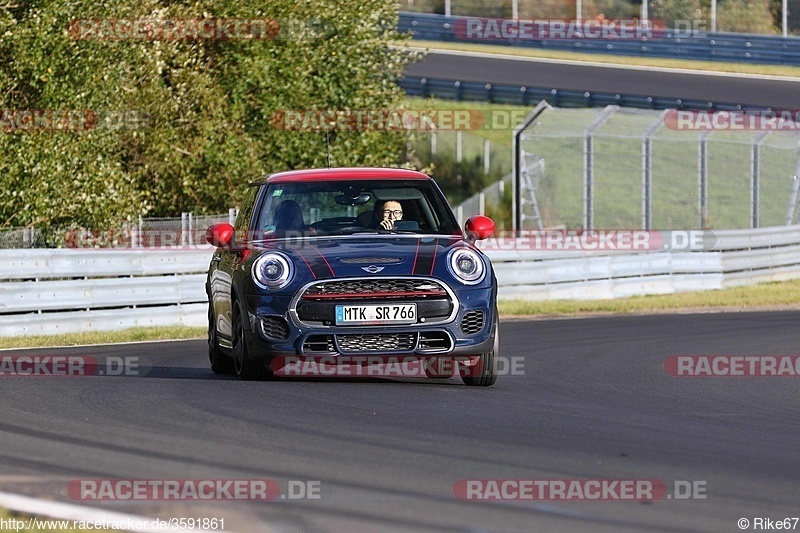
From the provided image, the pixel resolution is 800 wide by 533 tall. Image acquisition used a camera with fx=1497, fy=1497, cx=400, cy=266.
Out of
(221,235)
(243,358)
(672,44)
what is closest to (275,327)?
(243,358)

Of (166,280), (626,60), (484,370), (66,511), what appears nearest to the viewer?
(66,511)

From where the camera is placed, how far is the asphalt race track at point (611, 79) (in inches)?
1441

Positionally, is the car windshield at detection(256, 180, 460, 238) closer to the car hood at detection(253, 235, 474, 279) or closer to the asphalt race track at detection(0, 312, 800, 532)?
the car hood at detection(253, 235, 474, 279)

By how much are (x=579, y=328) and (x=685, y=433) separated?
9088 mm

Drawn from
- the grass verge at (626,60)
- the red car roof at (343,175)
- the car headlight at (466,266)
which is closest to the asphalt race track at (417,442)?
the car headlight at (466,266)

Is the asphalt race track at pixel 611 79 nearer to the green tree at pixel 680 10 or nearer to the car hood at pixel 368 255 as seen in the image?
the green tree at pixel 680 10

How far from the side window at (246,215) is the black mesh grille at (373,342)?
155 centimetres

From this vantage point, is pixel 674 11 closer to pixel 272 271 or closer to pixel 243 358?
pixel 243 358

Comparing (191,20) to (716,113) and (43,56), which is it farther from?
(716,113)

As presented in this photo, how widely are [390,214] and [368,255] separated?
38.6 inches

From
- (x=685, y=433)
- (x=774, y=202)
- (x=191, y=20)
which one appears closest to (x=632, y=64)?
(x=774, y=202)

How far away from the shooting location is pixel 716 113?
31141 mm

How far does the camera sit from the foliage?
2153cm

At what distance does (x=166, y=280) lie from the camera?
57.2ft
